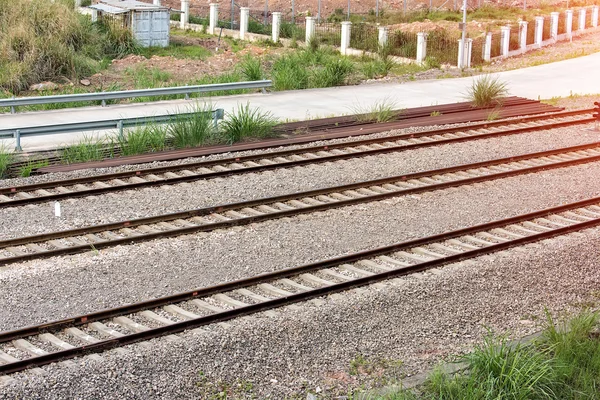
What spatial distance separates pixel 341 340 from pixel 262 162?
8.47 m

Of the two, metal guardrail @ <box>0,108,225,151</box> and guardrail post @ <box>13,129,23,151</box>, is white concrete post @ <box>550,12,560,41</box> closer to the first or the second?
metal guardrail @ <box>0,108,225,151</box>

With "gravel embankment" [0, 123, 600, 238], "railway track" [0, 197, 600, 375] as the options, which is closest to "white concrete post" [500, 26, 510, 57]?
"gravel embankment" [0, 123, 600, 238]

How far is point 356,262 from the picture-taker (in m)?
12.8

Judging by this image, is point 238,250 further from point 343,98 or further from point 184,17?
point 184,17

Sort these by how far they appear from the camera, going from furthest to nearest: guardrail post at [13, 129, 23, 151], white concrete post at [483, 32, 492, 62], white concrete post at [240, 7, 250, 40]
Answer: white concrete post at [240, 7, 250, 40] < white concrete post at [483, 32, 492, 62] < guardrail post at [13, 129, 23, 151]

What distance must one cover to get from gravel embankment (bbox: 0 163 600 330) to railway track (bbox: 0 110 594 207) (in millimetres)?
2741

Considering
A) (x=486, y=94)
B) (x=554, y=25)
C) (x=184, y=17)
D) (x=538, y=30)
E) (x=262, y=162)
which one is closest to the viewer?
(x=262, y=162)

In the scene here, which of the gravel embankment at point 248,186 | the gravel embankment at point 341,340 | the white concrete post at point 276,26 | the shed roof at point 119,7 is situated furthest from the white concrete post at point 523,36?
the gravel embankment at point 341,340

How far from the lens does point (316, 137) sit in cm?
2027

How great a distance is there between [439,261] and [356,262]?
112cm

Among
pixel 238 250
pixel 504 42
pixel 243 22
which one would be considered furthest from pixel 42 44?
pixel 238 250

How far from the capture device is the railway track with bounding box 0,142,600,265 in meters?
13.1

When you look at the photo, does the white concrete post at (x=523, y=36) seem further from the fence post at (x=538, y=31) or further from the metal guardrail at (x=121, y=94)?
the metal guardrail at (x=121, y=94)

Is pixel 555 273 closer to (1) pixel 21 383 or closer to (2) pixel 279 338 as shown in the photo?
(2) pixel 279 338
